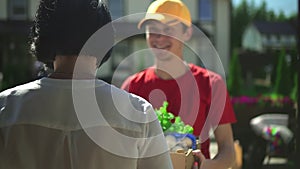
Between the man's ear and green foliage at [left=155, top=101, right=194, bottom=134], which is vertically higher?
the man's ear

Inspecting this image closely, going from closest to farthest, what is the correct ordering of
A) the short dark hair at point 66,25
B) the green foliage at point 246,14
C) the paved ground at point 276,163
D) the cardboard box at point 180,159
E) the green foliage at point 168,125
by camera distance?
the short dark hair at point 66,25, the cardboard box at point 180,159, the green foliage at point 168,125, the paved ground at point 276,163, the green foliage at point 246,14

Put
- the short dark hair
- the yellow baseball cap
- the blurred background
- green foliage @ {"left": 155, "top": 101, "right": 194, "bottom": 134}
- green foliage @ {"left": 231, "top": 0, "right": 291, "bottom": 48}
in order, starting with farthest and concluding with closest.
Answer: green foliage @ {"left": 231, "top": 0, "right": 291, "bottom": 48}, the blurred background, the yellow baseball cap, green foliage @ {"left": 155, "top": 101, "right": 194, "bottom": 134}, the short dark hair

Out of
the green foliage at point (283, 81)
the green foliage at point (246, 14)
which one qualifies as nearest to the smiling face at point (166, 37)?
the green foliage at point (283, 81)

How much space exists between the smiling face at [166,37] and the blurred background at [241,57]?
0.62 ft

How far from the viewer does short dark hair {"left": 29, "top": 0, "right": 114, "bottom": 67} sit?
1.27 m

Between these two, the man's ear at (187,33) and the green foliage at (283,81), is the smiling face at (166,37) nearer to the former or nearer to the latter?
the man's ear at (187,33)

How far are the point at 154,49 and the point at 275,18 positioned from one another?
28207 mm

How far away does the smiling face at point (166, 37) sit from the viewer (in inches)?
87.4

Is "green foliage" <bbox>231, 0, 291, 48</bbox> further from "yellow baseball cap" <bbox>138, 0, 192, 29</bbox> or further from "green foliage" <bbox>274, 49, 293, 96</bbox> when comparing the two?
"yellow baseball cap" <bbox>138, 0, 192, 29</bbox>

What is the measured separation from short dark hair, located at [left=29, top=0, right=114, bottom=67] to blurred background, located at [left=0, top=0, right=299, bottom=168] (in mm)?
137

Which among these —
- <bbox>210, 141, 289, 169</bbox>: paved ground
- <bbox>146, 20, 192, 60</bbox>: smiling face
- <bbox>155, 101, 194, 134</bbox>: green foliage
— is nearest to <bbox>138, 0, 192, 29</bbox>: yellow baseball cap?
<bbox>146, 20, 192, 60</bbox>: smiling face

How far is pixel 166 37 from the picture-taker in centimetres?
226

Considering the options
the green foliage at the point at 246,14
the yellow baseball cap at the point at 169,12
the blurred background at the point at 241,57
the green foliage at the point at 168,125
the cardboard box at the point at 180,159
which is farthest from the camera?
the green foliage at the point at 246,14

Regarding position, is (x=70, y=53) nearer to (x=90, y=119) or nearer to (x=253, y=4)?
(x=90, y=119)
